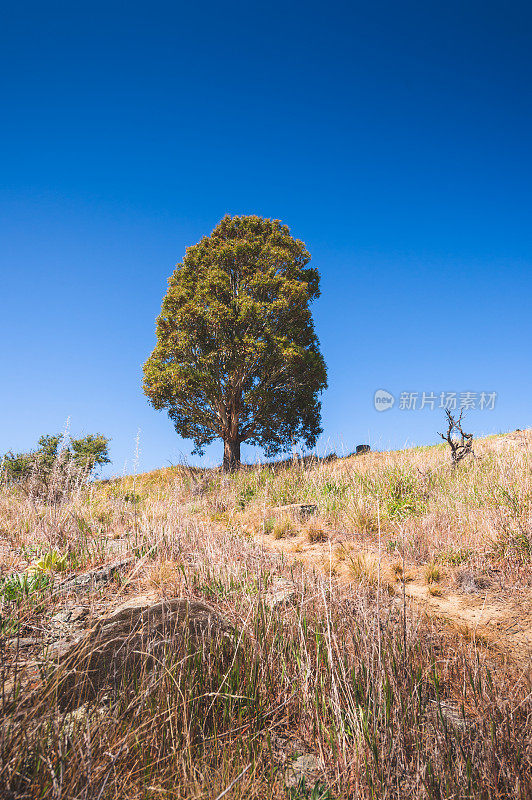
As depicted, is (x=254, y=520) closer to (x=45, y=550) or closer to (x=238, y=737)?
(x=45, y=550)

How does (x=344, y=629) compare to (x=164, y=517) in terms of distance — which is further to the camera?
(x=164, y=517)

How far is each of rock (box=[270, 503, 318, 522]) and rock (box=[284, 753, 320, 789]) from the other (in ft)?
16.5

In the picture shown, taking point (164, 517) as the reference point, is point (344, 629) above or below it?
below

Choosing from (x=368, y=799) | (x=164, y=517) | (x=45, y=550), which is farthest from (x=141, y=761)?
(x=164, y=517)

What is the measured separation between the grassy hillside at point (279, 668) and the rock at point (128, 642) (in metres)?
0.02

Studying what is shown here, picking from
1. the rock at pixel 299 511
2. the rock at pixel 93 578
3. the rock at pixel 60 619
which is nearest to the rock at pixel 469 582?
the rock at pixel 299 511

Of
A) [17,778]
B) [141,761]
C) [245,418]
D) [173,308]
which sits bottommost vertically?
[141,761]

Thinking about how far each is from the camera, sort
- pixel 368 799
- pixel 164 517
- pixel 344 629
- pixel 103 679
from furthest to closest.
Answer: pixel 164 517, pixel 344 629, pixel 103 679, pixel 368 799

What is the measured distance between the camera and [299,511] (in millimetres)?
6953

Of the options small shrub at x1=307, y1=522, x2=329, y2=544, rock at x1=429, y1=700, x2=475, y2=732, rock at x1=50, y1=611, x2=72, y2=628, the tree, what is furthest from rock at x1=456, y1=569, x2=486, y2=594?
the tree

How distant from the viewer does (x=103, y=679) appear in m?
2.00

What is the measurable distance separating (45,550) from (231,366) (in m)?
11.5

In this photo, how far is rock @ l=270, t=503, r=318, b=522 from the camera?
682 cm

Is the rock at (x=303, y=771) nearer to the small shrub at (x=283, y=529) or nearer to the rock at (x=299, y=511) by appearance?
the small shrub at (x=283, y=529)
